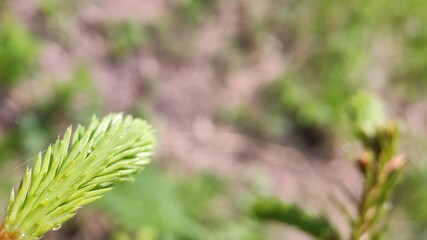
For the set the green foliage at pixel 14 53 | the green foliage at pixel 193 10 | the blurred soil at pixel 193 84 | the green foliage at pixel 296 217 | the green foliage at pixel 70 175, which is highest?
the green foliage at pixel 193 10

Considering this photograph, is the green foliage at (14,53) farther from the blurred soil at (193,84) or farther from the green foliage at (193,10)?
the green foliage at (193,10)

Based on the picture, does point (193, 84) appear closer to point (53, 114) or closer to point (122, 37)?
point (122, 37)

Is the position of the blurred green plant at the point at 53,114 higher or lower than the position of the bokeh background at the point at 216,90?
lower

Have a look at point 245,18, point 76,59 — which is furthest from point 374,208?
point 245,18

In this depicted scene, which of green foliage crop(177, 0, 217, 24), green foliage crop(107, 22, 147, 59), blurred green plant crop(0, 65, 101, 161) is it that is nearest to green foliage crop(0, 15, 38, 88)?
blurred green plant crop(0, 65, 101, 161)

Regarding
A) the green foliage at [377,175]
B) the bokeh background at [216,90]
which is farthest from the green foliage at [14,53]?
the green foliage at [377,175]

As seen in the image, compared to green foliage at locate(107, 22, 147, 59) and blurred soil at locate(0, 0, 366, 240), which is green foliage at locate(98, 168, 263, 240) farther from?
green foliage at locate(107, 22, 147, 59)

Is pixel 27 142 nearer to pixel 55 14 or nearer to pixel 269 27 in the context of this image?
pixel 55 14
